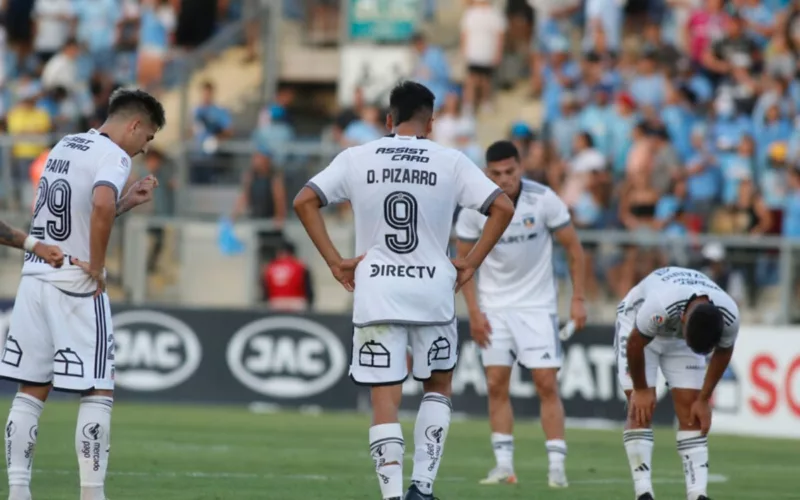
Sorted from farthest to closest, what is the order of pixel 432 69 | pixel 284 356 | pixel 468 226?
pixel 432 69
pixel 284 356
pixel 468 226

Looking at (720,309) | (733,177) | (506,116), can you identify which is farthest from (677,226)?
(720,309)

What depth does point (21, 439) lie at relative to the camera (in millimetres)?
9828

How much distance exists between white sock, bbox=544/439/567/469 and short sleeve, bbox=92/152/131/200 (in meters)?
Result: 4.93

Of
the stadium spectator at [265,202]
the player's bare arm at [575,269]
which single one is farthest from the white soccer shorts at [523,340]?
the stadium spectator at [265,202]

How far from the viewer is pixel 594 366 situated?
69.8 ft

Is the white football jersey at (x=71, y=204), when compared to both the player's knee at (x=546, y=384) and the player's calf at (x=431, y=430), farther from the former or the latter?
the player's knee at (x=546, y=384)

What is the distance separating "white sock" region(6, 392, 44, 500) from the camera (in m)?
9.79

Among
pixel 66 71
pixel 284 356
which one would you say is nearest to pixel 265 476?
pixel 284 356

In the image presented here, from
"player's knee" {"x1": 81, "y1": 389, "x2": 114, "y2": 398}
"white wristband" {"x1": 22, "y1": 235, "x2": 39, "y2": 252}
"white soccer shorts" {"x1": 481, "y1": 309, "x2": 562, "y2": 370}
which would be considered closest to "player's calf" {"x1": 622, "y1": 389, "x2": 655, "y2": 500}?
"white soccer shorts" {"x1": 481, "y1": 309, "x2": 562, "y2": 370}

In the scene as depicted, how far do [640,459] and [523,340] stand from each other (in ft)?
10.7

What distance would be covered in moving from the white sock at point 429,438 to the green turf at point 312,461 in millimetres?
1679

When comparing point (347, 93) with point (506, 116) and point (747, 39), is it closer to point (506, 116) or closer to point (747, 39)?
point (506, 116)

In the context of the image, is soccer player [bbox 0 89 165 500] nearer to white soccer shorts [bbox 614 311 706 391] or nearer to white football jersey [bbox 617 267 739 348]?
white football jersey [bbox 617 267 739 348]

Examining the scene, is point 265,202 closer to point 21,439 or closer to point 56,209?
point 56,209
